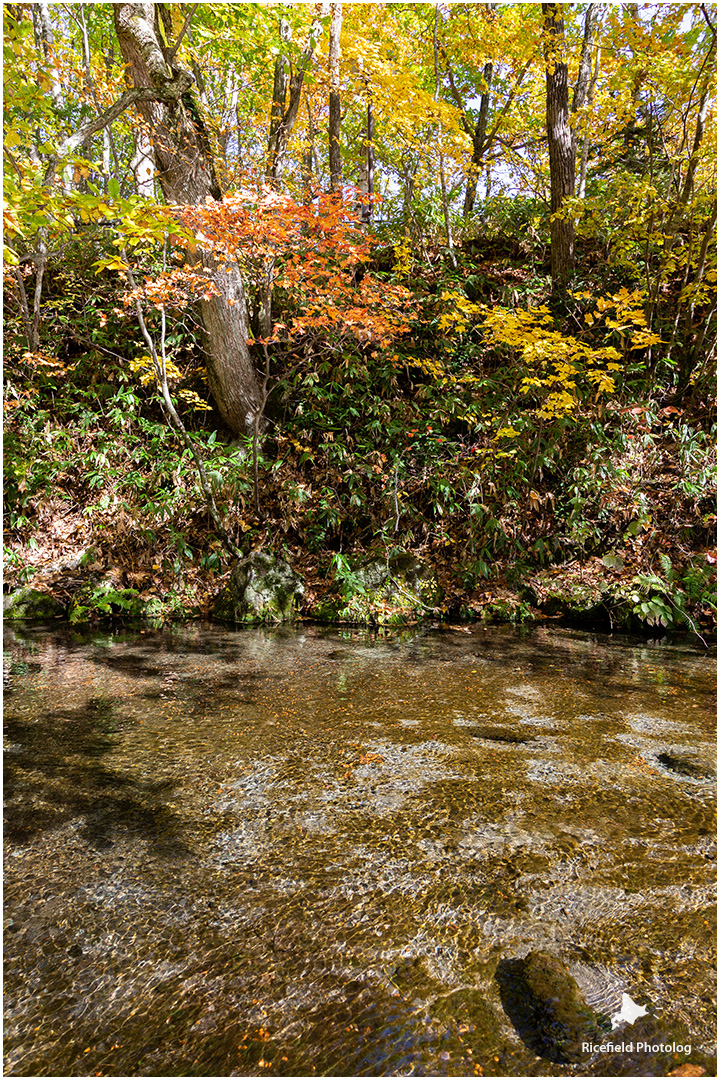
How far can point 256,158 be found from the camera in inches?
393

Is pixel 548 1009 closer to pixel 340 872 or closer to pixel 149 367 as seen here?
pixel 340 872

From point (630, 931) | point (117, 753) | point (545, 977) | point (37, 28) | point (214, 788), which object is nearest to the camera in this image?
point (545, 977)

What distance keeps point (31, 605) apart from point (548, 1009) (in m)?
7.14

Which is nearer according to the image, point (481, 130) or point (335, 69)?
point (335, 69)

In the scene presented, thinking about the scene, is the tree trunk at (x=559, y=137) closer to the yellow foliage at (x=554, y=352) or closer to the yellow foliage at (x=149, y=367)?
the yellow foliage at (x=554, y=352)

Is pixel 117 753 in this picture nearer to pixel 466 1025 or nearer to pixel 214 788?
pixel 214 788

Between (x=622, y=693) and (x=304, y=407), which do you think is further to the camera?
(x=304, y=407)

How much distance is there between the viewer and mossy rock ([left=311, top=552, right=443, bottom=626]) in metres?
6.62

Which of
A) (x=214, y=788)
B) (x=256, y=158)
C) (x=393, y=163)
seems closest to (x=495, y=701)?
(x=214, y=788)

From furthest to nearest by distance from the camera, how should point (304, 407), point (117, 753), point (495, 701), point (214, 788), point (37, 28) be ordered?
point (37, 28) → point (304, 407) → point (495, 701) → point (117, 753) → point (214, 788)

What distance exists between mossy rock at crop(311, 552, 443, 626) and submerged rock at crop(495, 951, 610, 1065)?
4.83 m

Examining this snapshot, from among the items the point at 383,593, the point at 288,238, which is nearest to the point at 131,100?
the point at 288,238

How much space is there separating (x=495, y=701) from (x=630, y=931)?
2.20 metres

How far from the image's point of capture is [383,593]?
6.77 metres
